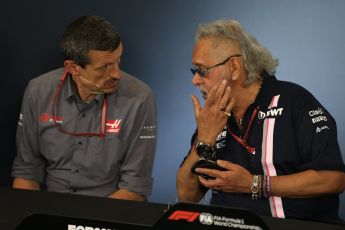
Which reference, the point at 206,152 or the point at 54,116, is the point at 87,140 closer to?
the point at 54,116

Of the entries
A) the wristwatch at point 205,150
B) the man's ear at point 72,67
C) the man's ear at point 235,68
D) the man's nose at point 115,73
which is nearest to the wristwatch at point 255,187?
the wristwatch at point 205,150

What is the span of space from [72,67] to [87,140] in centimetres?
32

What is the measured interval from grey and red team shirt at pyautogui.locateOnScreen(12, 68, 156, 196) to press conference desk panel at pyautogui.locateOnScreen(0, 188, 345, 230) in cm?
83

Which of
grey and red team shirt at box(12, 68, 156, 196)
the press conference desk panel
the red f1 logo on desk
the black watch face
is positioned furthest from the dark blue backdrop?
the red f1 logo on desk

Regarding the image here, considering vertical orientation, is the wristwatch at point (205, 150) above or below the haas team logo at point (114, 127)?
above

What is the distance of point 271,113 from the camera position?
2.07m

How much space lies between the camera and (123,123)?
8.30ft

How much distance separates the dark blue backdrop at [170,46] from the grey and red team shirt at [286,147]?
28.8 inches

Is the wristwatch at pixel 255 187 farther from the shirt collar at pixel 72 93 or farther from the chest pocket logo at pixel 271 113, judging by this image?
the shirt collar at pixel 72 93

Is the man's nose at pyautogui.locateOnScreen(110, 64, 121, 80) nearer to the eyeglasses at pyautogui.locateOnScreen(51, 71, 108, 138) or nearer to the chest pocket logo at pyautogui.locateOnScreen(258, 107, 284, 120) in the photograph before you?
the eyeglasses at pyautogui.locateOnScreen(51, 71, 108, 138)

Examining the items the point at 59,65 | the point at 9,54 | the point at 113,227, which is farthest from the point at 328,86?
the point at 113,227

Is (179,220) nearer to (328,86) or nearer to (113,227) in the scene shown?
(113,227)

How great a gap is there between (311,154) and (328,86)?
90 centimetres

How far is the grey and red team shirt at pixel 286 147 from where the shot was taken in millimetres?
1974
